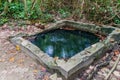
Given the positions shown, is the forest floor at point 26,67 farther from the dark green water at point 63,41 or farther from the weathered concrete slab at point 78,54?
the dark green water at point 63,41

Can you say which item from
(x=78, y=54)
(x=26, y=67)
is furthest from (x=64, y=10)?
(x=26, y=67)

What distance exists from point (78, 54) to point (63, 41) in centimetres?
115

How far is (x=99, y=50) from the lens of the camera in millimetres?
4059

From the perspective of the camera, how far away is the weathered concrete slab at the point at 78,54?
11.4 feet

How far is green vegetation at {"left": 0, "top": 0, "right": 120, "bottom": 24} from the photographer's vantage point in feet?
19.3

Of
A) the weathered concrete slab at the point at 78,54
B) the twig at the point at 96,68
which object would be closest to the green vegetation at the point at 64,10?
the weathered concrete slab at the point at 78,54

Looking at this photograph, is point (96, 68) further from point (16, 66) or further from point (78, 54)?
point (16, 66)

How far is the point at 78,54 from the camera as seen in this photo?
3.81 m

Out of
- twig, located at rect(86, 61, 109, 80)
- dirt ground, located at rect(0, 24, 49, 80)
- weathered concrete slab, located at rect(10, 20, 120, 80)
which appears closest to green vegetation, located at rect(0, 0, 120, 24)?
weathered concrete slab, located at rect(10, 20, 120, 80)

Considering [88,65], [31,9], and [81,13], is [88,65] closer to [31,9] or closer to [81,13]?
[81,13]

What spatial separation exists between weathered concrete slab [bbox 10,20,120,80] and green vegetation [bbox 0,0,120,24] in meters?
0.82

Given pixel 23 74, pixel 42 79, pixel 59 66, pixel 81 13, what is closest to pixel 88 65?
pixel 59 66

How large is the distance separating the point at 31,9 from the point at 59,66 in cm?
316

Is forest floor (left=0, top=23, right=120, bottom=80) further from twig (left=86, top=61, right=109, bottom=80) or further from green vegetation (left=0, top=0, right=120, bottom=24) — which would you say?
green vegetation (left=0, top=0, right=120, bottom=24)
